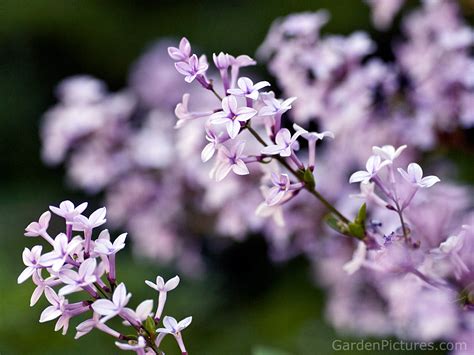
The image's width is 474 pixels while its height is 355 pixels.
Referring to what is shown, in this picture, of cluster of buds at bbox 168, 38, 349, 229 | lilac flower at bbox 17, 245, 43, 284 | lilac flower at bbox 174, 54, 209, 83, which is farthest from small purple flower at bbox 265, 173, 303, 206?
lilac flower at bbox 17, 245, 43, 284

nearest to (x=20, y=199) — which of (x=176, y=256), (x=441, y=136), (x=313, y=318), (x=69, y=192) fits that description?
(x=69, y=192)

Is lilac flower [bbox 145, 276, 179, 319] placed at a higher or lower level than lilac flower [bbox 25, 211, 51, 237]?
lower

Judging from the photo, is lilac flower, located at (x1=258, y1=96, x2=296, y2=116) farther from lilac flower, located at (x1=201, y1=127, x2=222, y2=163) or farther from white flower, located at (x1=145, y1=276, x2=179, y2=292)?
white flower, located at (x1=145, y1=276, x2=179, y2=292)

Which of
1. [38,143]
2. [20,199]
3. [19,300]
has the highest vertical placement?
[38,143]

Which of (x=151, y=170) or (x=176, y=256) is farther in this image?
(x=176, y=256)

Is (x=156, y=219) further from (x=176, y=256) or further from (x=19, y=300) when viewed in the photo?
(x=19, y=300)

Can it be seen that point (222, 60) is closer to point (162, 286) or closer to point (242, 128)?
point (242, 128)

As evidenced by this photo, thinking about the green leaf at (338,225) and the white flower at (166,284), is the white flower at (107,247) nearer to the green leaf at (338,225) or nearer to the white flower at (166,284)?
the white flower at (166,284)
